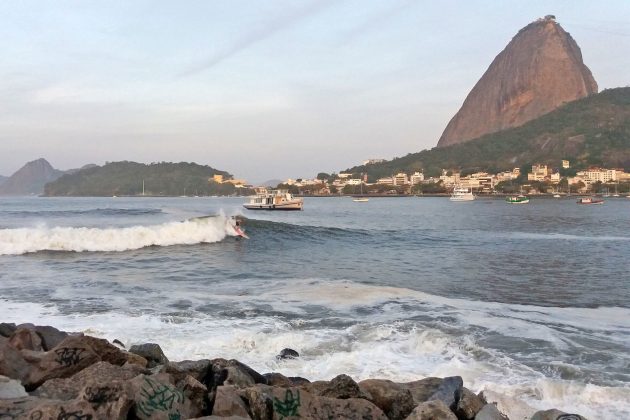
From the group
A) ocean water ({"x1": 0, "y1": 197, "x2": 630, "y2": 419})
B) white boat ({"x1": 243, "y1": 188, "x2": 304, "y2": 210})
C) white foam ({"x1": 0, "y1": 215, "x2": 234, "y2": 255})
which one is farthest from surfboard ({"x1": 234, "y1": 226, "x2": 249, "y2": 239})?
white boat ({"x1": 243, "y1": 188, "x2": 304, "y2": 210})

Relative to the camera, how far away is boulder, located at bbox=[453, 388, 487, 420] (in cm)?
539

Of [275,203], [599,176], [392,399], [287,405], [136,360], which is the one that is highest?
[599,176]

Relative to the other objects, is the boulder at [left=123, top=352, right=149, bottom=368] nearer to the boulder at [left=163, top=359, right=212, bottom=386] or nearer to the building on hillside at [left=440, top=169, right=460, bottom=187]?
the boulder at [left=163, top=359, right=212, bottom=386]

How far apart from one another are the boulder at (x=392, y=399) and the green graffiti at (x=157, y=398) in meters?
2.02

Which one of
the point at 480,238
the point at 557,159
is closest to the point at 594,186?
the point at 557,159

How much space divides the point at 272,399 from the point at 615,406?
420 cm

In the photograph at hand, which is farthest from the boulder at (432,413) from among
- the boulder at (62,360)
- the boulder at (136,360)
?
the boulder at (62,360)

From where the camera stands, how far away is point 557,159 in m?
182

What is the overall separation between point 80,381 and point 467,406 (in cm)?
387

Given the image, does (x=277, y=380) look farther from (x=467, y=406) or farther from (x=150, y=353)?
(x=467, y=406)

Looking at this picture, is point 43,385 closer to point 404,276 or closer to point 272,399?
point 272,399

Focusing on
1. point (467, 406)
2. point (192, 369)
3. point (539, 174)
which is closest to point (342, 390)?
point (467, 406)

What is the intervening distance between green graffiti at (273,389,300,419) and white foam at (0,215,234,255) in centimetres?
2271

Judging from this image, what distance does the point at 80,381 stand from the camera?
16.2 ft
